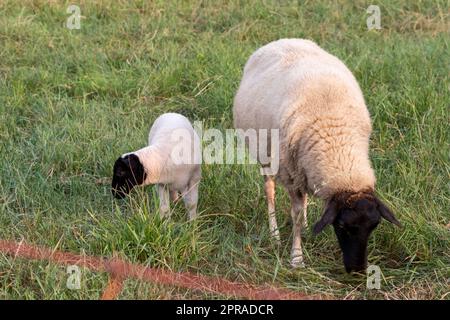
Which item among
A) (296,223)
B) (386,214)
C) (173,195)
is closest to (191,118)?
(173,195)

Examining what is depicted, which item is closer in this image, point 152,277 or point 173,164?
point 152,277

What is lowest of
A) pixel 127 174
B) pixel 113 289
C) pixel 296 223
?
pixel 113 289

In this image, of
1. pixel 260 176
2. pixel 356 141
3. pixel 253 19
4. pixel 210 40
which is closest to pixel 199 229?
pixel 260 176

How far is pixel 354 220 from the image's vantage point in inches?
151

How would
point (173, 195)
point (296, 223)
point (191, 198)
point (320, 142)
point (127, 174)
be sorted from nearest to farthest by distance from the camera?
1. point (320, 142)
2. point (296, 223)
3. point (127, 174)
4. point (191, 198)
5. point (173, 195)

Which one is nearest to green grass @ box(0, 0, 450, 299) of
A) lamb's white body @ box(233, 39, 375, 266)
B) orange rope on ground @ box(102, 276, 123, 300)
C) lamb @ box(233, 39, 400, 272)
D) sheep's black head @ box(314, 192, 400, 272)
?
orange rope on ground @ box(102, 276, 123, 300)

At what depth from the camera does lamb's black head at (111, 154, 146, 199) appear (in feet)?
15.4

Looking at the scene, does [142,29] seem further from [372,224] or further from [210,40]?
[372,224]

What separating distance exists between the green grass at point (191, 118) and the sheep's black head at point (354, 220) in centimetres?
15

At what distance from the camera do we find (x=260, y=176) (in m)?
5.14

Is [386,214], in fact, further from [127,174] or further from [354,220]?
[127,174]

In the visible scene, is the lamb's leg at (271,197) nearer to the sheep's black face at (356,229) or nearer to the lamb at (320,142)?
the lamb at (320,142)

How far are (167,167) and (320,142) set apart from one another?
3.86 feet
